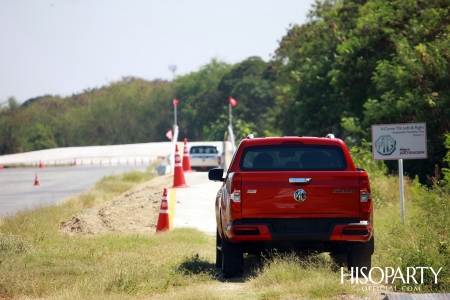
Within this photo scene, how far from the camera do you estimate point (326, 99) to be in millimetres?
45062

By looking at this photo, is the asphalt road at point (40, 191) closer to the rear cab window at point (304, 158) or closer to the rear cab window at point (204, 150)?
the rear cab window at point (204, 150)

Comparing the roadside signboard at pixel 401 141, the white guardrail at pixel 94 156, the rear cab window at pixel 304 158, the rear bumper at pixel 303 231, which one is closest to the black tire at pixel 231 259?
the rear bumper at pixel 303 231

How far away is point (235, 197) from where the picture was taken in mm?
10258

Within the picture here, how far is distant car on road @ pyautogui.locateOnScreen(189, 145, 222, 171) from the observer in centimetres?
4047

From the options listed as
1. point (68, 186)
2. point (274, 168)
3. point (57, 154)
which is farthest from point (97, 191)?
point (57, 154)

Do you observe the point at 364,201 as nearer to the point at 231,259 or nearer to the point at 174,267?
the point at 231,259

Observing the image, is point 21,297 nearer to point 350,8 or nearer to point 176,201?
point 176,201

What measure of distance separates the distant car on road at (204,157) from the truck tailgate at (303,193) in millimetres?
29641

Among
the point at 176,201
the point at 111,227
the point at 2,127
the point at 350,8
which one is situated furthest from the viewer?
the point at 2,127

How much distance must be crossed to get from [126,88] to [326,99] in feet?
221

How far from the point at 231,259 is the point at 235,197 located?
997mm

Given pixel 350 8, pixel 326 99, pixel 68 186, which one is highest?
pixel 350 8

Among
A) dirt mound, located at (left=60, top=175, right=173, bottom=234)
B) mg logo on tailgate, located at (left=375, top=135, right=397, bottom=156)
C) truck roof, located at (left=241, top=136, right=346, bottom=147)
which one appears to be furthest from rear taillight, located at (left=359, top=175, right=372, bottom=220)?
dirt mound, located at (left=60, top=175, right=173, bottom=234)

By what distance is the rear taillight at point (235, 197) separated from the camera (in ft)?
33.6
